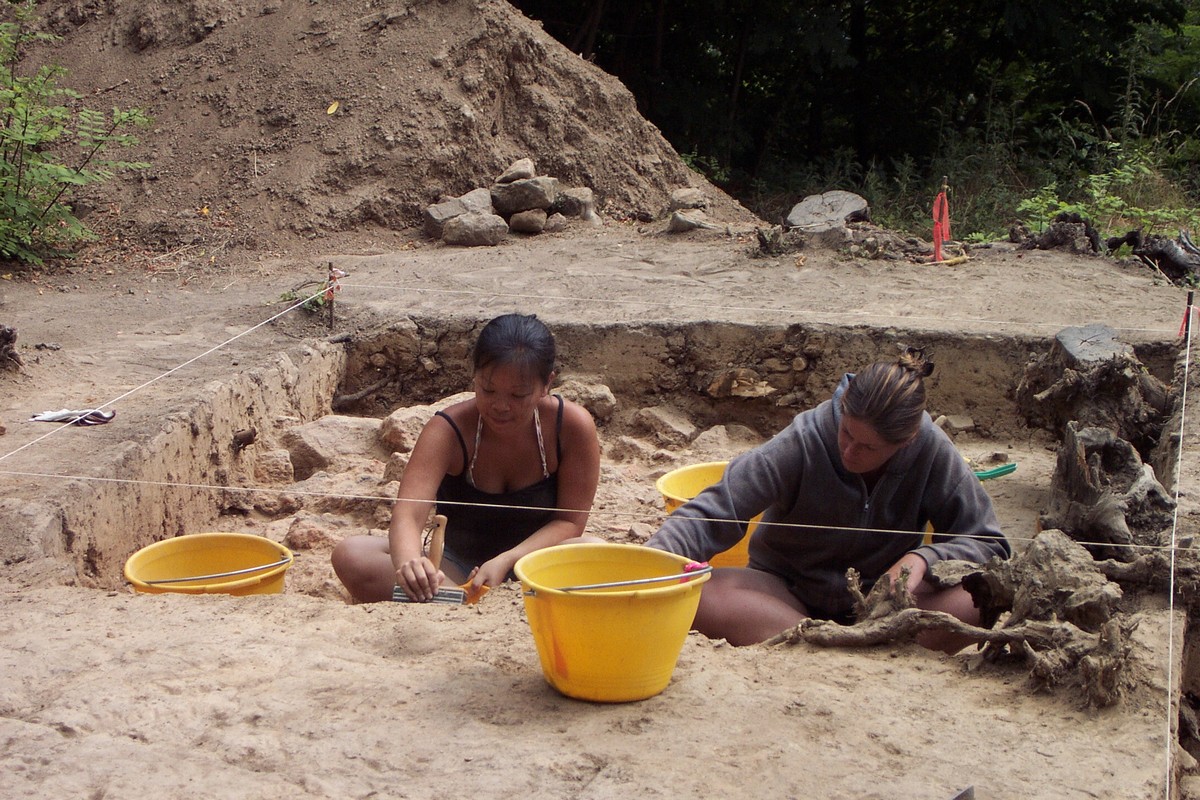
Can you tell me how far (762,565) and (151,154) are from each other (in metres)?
7.07

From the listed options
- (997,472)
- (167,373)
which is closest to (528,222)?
(167,373)

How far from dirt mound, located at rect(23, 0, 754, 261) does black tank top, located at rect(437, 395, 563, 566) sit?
5001 millimetres

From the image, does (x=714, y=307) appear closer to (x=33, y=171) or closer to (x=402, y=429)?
(x=402, y=429)

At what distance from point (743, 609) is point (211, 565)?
1.60 meters

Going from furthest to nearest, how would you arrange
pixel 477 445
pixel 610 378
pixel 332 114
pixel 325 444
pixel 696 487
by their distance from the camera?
pixel 332 114, pixel 610 378, pixel 325 444, pixel 696 487, pixel 477 445

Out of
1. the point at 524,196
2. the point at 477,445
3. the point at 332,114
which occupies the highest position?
the point at 332,114

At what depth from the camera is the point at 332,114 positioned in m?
8.69

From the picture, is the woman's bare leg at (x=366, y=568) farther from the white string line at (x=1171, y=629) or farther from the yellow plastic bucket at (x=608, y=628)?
the white string line at (x=1171, y=629)

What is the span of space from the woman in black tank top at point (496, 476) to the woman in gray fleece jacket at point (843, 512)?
0.49 meters

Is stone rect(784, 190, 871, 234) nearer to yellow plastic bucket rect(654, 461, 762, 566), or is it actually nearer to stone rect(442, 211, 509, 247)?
stone rect(442, 211, 509, 247)

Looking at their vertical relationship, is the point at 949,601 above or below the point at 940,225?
below

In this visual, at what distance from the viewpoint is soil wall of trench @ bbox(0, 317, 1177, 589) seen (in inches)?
173

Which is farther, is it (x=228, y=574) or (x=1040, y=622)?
(x=228, y=574)

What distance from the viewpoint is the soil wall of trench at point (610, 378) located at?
440 cm
